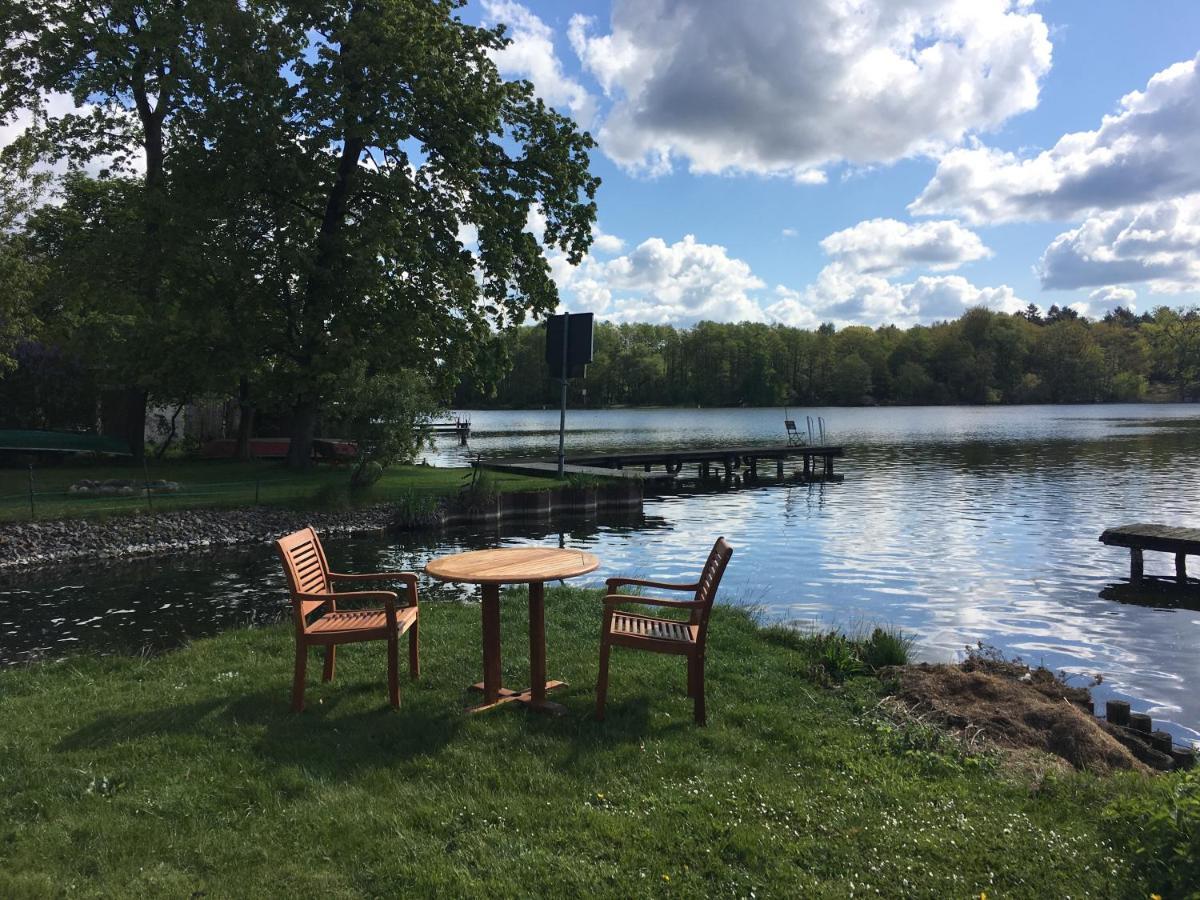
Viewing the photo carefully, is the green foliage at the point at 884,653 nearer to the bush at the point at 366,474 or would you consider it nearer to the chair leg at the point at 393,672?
the chair leg at the point at 393,672

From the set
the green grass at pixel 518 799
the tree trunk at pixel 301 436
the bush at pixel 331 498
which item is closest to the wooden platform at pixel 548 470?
the tree trunk at pixel 301 436

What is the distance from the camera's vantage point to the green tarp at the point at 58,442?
2195cm

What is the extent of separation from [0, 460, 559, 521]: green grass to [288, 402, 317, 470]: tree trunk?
352 mm

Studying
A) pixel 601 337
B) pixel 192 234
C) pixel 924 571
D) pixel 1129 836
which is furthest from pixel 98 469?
pixel 601 337

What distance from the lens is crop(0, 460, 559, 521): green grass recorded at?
17.3 meters

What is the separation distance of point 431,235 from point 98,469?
11.6 meters

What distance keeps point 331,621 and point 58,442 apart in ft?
69.8

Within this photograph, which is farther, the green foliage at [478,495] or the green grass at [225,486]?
the green foliage at [478,495]

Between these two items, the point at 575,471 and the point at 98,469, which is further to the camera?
the point at 575,471

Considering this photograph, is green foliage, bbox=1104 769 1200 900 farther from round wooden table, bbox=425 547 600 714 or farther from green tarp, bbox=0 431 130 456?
green tarp, bbox=0 431 130 456

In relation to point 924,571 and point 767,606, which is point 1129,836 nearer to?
point 767,606

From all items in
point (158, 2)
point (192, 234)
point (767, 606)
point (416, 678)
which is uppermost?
point (158, 2)

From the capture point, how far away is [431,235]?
890 inches

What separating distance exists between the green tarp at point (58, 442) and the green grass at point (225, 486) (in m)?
0.60
